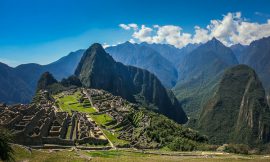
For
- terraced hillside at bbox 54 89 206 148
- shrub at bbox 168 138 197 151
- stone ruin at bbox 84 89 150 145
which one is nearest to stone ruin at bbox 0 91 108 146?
terraced hillside at bbox 54 89 206 148

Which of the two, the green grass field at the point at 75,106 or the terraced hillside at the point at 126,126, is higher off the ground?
the green grass field at the point at 75,106

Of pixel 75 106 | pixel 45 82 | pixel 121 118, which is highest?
pixel 45 82

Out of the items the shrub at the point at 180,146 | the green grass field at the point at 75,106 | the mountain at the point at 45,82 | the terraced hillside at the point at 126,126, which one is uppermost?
the mountain at the point at 45,82

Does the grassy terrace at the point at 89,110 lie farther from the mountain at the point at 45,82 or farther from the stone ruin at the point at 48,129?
the mountain at the point at 45,82

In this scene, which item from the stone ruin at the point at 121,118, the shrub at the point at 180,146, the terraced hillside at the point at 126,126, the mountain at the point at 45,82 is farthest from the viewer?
the mountain at the point at 45,82

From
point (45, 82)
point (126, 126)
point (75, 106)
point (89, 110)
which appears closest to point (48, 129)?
point (126, 126)

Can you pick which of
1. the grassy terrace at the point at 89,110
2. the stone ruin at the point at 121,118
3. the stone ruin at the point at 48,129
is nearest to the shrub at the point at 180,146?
the stone ruin at the point at 121,118

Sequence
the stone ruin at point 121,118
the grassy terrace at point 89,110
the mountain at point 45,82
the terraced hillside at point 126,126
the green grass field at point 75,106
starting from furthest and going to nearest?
the mountain at point 45,82
the green grass field at point 75,106
the stone ruin at point 121,118
the terraced hillside at point 126,126
the grassy terrace at point 89,110

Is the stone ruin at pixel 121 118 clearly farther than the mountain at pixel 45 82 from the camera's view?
No

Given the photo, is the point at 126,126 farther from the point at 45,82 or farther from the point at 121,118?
the point at 45,82

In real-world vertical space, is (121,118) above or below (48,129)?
above

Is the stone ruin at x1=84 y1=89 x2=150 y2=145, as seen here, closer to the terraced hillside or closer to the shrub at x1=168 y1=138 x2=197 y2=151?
the terraced hillside

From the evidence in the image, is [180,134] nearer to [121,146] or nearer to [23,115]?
[121,146]
